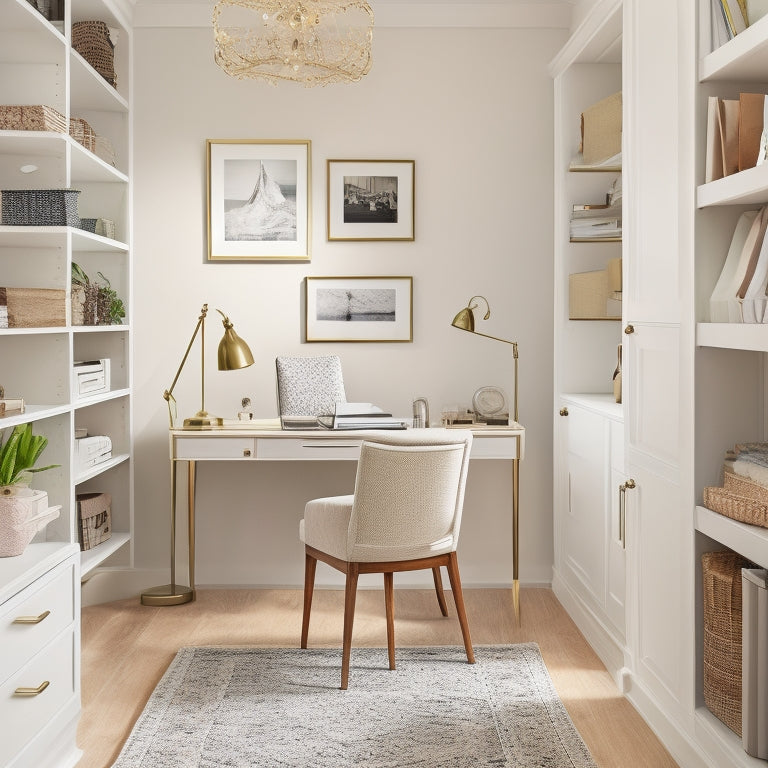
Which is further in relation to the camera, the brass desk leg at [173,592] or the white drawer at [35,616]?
the brass desk leg at [173,592]

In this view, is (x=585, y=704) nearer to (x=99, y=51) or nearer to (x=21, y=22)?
(x=21, y=22)

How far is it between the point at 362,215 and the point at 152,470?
1.60 meters

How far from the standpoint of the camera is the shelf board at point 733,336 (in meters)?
2.06

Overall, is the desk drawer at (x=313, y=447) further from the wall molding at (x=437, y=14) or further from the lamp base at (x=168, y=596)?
the wall molding at (x=437, y=14)

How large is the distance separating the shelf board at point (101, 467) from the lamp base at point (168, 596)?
2.01 ft

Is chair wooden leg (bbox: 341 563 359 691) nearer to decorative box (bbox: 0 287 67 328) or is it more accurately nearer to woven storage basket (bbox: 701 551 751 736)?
woven storage basket (bbox: 701 551 751 736)

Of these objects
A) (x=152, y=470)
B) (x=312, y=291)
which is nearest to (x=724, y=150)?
(x=312, y=291)

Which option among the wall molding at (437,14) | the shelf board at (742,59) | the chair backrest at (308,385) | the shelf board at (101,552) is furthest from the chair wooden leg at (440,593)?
the wall molding at (437,14)

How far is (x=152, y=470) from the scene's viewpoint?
14.2ft

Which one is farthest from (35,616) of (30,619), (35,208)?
(35,208)

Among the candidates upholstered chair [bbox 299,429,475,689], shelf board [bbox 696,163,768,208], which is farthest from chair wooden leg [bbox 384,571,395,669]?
shelf board [bbox 696,163,768,208]

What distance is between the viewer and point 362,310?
14.1 feet

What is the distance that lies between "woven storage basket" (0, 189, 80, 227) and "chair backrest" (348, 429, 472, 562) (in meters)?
1.32

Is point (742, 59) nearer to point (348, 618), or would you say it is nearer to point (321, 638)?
point (348, 618)
